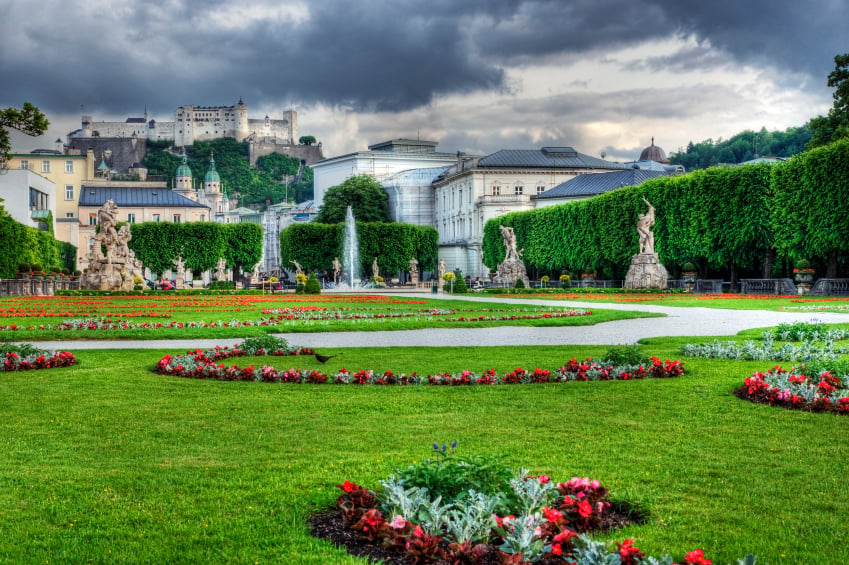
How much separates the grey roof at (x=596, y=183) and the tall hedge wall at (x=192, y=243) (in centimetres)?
2973

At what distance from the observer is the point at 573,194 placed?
85.6 meters

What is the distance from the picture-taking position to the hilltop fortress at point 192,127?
605ft

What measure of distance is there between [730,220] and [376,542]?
4559 cm

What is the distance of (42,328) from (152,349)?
5.36 meters

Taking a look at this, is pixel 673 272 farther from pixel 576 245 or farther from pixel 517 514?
pixel 517 514

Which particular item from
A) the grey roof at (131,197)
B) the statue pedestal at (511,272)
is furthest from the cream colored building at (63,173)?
the statue pedestal at (511,272)

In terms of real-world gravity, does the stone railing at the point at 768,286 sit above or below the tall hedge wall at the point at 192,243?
below

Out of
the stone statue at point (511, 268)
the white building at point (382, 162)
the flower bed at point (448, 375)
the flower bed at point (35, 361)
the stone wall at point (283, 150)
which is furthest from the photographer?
the stone wall at point (283, 150)

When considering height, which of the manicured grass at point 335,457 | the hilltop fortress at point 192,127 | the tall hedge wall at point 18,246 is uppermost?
the hilltop fortress at point 192,127

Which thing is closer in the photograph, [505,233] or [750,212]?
[750,212]

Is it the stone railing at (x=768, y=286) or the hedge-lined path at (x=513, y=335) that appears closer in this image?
the hedge-lined path at (x=513, y=335)

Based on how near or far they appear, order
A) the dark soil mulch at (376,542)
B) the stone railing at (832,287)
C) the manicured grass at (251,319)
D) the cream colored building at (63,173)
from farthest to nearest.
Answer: the cream colored building at (63,173)
the stone railing at (832,287)
the manicured grass at (251,319)
the dark soil mulch at (376,542)

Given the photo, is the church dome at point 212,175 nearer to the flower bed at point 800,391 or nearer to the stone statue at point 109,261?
the stone statue at point 109,261

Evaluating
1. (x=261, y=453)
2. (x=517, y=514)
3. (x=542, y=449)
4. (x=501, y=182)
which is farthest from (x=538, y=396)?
(x=501, y=182)
